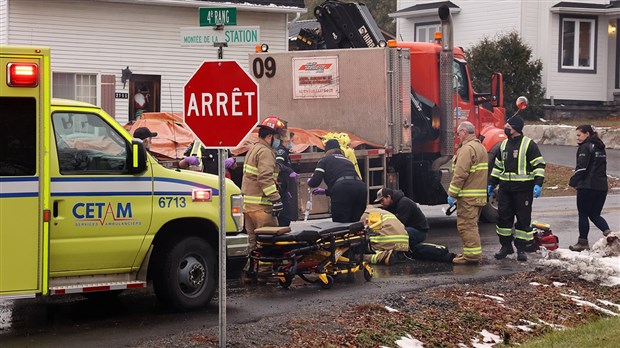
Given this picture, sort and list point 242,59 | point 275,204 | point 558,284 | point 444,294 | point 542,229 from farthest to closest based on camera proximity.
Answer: point 242,59 → point 542,229 → point 275,204 → point 558,284 → point 444,294

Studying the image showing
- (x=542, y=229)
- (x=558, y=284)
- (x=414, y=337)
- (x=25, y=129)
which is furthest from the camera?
(x=542, y=229)

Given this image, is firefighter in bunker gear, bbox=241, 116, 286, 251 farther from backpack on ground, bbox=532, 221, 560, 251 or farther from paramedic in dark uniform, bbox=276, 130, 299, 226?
backpack on ground, bbox=532, 221, 560, 251

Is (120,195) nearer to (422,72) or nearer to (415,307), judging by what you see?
(415,307)

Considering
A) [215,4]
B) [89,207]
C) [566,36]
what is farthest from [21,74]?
[566,36]

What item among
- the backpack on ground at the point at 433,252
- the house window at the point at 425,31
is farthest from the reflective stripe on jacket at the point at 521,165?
the house window at the point at 425,31

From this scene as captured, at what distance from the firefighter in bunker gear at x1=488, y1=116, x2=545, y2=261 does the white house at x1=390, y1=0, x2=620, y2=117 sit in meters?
22.1

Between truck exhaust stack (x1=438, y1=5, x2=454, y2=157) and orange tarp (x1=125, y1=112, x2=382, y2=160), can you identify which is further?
truck exhaust stack (x1=438, y1=5, x2=454, y2=157)

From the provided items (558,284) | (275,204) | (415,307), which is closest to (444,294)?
(415,307)

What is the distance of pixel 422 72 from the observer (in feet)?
57.0

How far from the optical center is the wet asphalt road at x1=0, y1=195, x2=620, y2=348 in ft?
30.0

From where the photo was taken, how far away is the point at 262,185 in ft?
41.9

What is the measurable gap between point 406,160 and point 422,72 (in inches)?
59.2

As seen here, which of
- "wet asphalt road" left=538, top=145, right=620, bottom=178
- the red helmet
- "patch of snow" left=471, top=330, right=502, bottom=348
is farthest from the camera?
"wet asphalt road" left=538, top=145, right=620, bottom=178

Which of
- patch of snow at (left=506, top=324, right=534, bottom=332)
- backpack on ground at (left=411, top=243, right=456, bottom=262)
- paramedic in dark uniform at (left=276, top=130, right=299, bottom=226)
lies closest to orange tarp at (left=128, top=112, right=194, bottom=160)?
paramedic in dark uniform at (left=276, top=130, right=299, bottom=226)
